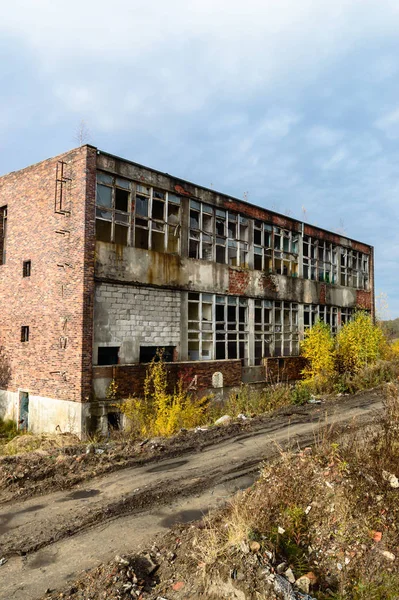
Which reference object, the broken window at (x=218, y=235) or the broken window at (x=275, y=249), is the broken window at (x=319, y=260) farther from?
the broken window at (x=218, y=235)

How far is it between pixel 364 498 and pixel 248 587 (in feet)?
6.87

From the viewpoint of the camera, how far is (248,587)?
4406 mm

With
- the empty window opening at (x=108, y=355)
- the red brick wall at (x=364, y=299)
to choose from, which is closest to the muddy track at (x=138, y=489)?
the empty window opening at (x=108, y=355)

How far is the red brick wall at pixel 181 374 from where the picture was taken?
44.6ft

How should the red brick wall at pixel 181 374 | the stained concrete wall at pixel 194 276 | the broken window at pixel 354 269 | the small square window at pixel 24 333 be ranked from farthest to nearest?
1. the broken window at pixel 354 269
2. the small square window at pixel 24 333
3. the stained concrete wall at pixel 194 276
4. the red brick wall at pixel 181 374

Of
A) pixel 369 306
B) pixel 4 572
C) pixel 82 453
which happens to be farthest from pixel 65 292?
pixel 369 306

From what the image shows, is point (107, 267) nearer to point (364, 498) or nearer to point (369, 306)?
point (364, 498)

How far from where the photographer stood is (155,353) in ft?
49.5

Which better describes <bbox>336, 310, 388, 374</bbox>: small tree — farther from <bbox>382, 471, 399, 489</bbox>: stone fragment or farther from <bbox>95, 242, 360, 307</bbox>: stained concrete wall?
<bbox>382, 471, 399, 489</bbox>: stone fragment

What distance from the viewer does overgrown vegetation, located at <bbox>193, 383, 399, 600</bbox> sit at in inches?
191

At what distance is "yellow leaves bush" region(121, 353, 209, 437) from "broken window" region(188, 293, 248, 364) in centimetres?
193

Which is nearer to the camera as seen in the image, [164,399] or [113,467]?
[113,467]

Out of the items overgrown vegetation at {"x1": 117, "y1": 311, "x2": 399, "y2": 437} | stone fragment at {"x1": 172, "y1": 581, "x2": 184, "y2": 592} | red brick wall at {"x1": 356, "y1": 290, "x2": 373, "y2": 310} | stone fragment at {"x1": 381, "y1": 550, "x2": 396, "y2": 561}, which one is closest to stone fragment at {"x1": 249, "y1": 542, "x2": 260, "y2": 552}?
stone fragment at {"x1": 172, "y1": 581, "x2": 184, "y2": 592}

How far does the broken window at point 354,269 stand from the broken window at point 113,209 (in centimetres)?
1569
